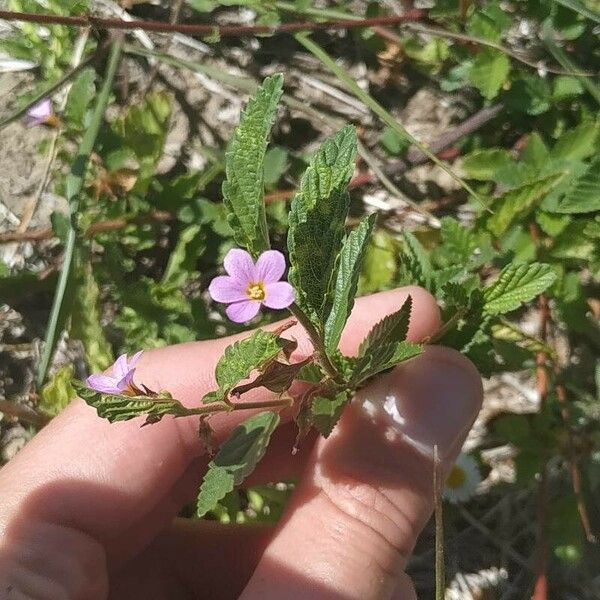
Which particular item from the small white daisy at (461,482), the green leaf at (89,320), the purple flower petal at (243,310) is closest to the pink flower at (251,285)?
the purple flower petal at (243,310)

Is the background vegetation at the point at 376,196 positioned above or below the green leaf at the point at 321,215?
below

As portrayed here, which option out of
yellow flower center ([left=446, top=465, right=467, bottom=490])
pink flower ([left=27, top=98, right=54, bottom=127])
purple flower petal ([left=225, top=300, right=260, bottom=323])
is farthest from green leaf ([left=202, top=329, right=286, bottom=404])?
pink flower ([left=27, top=98, right=54, bottom=127])

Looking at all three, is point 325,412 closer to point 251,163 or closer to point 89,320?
point 251,163

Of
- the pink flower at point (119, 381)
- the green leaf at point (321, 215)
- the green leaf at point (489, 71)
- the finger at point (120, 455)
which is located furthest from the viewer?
the green leaf at point (489, 71)

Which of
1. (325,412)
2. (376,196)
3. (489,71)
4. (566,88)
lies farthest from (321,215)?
(376,196)

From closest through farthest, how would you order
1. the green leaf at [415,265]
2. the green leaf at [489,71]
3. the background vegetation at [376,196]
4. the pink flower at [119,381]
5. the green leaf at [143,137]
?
the pink flower at [119,381]
the green leaf at [415,265]
the background vegetation at [376,196]
the green leaf at [489,71]
the green leaf at [143,137]

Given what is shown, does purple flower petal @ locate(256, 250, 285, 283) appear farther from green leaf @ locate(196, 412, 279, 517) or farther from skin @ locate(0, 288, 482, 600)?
skin @ locate(0, 288, 482, 600)

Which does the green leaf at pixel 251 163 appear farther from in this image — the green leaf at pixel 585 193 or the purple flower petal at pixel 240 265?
the green leaf at pixel 585 193
